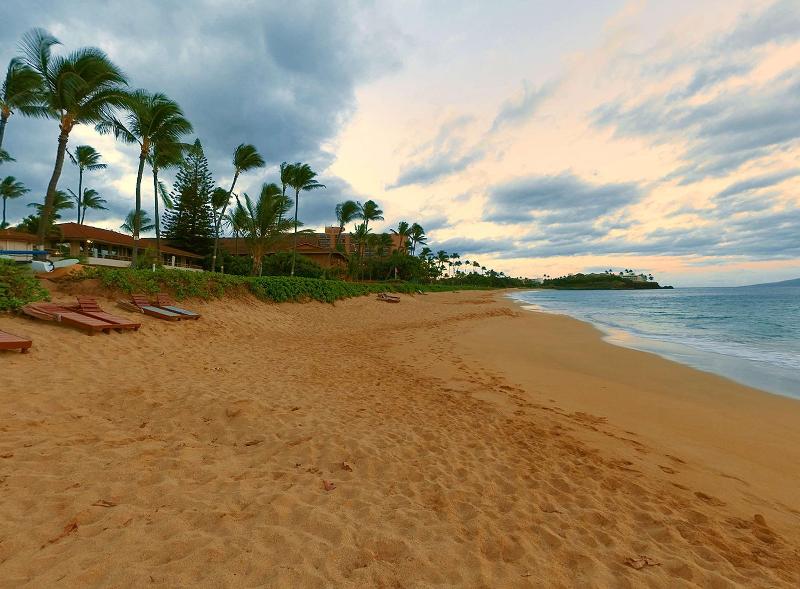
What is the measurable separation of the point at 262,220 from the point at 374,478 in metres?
24.6

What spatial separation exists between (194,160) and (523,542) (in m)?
45.1

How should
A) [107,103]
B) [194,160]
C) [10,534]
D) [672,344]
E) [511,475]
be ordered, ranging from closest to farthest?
[10,534] → [511,475] → [672,344] → [107,103] → [194,160]

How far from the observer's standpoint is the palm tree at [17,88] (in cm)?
1541

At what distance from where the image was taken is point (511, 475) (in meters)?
3.45

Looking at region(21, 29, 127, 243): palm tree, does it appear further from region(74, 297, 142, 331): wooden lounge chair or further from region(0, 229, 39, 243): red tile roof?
region(0, 229, 39, 243): red tile roof

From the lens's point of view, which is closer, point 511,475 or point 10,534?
point 10,534

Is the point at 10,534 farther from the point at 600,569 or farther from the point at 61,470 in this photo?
the point at 600,569

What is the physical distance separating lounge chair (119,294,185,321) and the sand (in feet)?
9.98

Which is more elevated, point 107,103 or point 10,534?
point 107,103

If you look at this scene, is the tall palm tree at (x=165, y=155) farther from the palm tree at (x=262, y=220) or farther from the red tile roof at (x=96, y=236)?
the red tile roof at (x=96, y=236)

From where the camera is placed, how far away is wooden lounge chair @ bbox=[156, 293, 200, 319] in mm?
10698

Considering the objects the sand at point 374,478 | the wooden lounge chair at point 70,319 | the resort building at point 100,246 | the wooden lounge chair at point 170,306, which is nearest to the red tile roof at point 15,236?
the resort building at point 100,246

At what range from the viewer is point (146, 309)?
1025 cm

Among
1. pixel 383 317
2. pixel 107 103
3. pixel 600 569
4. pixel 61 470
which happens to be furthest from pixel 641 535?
pixel 107 103
